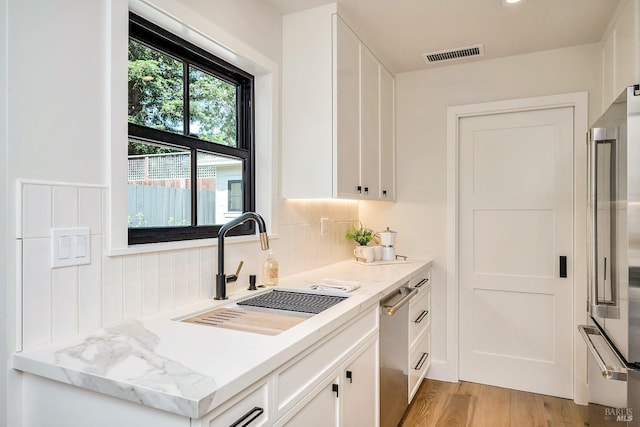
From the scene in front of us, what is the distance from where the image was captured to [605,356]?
5.49 ft

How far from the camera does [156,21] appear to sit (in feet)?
5.34

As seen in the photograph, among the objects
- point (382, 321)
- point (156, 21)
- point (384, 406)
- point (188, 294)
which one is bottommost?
point (384, 406)

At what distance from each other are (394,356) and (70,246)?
5.46 feet

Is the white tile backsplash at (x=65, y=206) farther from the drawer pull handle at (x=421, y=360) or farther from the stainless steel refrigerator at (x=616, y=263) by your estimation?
the drawer pull handle at (x=421, y=360)

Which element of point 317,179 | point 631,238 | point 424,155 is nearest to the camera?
point 631,238

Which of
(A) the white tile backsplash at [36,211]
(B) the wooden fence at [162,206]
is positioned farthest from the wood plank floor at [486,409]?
(A) the white tile backsplash at [36,211]

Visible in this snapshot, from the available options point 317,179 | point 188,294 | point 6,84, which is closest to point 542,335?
point 317,179

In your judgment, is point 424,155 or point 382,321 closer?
point 382,321

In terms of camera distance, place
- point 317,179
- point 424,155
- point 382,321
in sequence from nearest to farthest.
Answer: point 382,321, point 317,179, point 424,155

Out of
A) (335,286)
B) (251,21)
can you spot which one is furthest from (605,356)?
(251,21)

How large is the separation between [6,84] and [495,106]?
2949mm

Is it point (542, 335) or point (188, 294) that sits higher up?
point (188, 294)

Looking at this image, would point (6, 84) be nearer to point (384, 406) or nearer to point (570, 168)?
point (384, 406)

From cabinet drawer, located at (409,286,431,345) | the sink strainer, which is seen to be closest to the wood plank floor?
cabinet drawer, located at (409,286,431,345)
